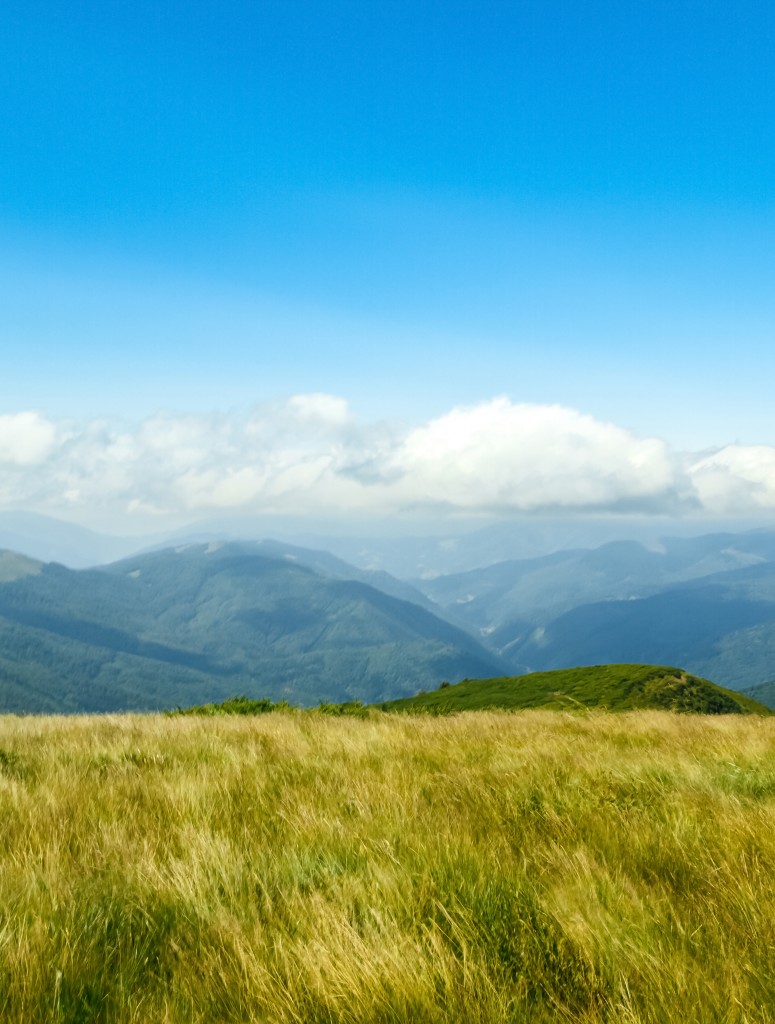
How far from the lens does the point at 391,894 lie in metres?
2.76

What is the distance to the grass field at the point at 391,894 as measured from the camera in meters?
2.06

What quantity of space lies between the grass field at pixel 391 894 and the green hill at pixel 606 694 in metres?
10.6

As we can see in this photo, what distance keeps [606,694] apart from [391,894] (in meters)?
15.9

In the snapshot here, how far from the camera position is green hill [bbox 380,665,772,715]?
16.3m

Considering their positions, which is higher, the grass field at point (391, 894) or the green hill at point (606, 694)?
the grass field at point (391, 894)

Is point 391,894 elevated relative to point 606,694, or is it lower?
elevated

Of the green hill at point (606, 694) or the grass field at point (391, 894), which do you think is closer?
the grass field at point (391, 894)

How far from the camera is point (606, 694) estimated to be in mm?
17047

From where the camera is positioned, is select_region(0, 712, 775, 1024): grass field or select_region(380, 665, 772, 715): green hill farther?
select_region(380, 665, 772, 715): green hill

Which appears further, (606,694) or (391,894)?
(606,694)

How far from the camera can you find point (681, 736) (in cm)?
773

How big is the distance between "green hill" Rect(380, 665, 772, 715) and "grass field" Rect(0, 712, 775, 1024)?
10.6 m

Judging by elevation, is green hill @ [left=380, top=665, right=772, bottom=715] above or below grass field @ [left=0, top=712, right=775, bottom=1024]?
below

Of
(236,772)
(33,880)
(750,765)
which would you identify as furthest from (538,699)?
(33,880)
